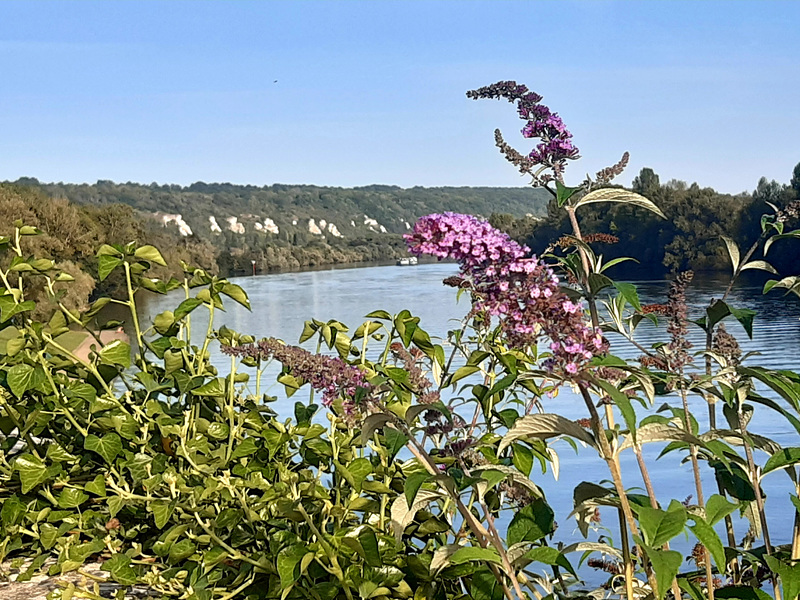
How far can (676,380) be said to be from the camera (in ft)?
4.56

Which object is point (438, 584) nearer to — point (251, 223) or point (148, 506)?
point (148, 506)

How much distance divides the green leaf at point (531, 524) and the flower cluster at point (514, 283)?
0.41 metres

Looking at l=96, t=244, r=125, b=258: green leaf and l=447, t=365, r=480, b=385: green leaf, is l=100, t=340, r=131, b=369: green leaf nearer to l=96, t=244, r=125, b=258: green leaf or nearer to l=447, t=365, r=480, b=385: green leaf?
l=96, t=244, r=125, b=258: green leaf

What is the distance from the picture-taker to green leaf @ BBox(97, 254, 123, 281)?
7.18ft

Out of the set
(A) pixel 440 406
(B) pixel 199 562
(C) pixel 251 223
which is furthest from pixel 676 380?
(C) pixel 251 223

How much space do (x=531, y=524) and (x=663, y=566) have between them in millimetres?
398

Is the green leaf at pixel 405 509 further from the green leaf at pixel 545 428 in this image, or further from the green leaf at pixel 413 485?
the green leaf at pixel 545 428

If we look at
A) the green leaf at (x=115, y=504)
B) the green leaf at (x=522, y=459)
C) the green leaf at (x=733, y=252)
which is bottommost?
the green leaf at (x=115, y=504)

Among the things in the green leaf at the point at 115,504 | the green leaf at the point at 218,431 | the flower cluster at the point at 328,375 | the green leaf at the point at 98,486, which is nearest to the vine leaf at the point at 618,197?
the flower cluster at the point at 328,375

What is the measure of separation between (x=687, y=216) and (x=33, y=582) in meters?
38.0

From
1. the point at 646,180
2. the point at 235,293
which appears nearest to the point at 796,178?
the point at 646,180

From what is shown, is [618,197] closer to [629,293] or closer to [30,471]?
[629,293]

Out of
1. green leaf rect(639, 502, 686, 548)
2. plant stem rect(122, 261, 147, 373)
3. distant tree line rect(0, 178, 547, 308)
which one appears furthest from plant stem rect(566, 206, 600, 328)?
distant tree line rect(0, 178, 547, 308)

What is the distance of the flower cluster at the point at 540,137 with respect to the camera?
147 centimetres
